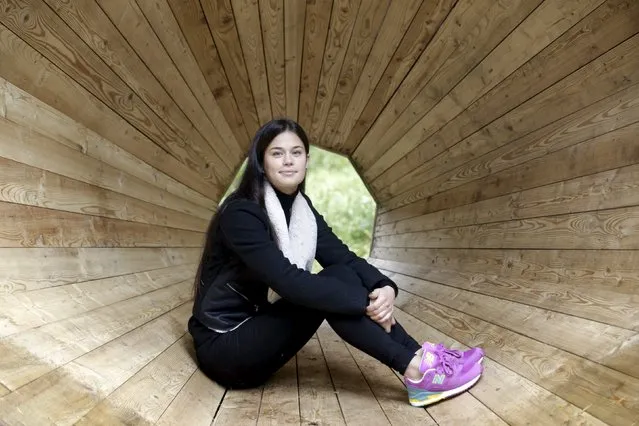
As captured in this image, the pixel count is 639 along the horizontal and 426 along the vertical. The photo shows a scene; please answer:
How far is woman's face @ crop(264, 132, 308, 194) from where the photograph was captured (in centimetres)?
197

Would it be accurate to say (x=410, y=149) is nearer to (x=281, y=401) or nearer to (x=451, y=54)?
(x=451, y=54)

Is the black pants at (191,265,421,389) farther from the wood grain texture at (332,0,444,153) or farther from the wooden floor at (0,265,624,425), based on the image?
the wood grain texture at (332,0,444,153)

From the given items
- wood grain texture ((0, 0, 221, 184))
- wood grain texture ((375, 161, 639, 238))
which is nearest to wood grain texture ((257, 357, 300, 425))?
wood grain texture ((375, 161, 639, 238))

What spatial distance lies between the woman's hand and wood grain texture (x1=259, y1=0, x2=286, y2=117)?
1.94 m

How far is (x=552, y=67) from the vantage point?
2.25 meters

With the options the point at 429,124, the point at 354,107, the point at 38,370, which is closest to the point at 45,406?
the point at 38,370

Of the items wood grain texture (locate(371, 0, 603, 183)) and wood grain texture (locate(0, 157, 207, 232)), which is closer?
wood grain texture (locate(0, 157, 207, 232))

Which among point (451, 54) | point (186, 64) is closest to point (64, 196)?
point (186, 64)

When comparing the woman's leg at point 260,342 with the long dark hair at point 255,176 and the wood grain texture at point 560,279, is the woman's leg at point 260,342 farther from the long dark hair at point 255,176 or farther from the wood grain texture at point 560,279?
the wood grain texture at point 560,279

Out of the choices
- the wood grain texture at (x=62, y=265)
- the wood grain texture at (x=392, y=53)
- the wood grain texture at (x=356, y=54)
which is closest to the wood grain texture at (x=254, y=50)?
the wood grain texture at (x=356, y=54)

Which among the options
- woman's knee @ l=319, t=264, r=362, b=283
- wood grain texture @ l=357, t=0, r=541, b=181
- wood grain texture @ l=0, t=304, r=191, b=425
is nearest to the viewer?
wood grain texture @ l=0, t=304, r=191, b=425

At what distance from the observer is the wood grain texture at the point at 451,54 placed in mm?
2420

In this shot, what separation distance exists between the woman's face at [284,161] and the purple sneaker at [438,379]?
687mm

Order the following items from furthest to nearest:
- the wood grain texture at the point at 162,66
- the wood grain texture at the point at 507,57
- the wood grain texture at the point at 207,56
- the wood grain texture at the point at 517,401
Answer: the wood grain texture at the point at 207,56, the wood grain texture at the point at 162,66, the wood grain texture at the point at 507,57, the wood grain texture at the point at 517,401
